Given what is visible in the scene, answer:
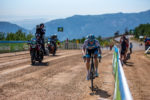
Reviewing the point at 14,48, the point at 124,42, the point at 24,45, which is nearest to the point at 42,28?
the point at 124,42

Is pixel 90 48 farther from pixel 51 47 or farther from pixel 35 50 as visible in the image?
pixel 51 47

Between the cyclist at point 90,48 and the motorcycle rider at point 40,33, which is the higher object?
the motorcycle rider at point 40,33

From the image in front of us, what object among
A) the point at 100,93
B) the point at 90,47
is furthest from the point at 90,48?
the point at 100,93

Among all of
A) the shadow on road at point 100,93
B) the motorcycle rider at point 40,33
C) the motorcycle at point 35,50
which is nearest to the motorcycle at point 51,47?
the motorcycle rider at point 40,33

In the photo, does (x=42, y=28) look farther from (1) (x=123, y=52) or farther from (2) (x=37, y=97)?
(2) (x=37, y=97)

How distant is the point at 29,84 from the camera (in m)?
7.46

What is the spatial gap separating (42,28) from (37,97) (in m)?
7.90

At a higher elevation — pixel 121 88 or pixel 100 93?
pixel 121 88

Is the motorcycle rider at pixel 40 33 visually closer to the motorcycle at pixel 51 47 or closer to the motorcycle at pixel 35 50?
the motorcycle at pixel 35 50

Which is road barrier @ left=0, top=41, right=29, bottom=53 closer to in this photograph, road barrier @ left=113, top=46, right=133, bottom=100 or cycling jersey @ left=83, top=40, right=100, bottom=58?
cycling jersey @ left=83, top=40, right=100, bottom=58

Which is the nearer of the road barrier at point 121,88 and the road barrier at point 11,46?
the road barrier at point 121,88

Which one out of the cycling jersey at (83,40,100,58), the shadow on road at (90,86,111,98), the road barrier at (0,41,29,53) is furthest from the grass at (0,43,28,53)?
the shadow on road at (90,86,111,98)

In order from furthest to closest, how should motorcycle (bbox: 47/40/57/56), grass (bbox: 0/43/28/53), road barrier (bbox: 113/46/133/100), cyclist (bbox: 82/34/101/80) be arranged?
grass (bbox: 0/43/28/53) < motorcycle (bbox: 47/40/57/56) < cyclist (bbox: 82/34/101/80) < road barrier (bbox: 113/46/133/100)

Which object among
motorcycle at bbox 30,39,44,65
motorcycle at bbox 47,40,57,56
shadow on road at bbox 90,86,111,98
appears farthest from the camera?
motorcycle at bbox 47,40,57,56
